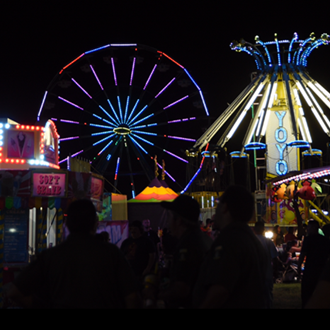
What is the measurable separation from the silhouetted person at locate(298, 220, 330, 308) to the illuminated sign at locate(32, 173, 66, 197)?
22.9ft

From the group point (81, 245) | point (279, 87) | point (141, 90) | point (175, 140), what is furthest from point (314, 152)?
point (81, 245)

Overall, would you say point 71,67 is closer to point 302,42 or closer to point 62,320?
point 302,42

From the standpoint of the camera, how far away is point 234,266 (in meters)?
2.79

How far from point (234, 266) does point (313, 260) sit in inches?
155

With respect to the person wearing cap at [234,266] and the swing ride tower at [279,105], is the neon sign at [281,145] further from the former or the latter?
the person wearing cap at [234,266]

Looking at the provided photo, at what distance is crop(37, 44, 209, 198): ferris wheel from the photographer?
1115 inches

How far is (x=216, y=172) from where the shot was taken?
19312mm

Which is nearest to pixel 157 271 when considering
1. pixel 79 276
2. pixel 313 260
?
pixel 79 276

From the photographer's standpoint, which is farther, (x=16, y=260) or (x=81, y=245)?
(x=16, y=260)

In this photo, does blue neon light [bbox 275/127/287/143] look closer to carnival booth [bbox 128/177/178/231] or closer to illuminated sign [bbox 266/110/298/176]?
illuminated sign [bbox 266/110/298/176]

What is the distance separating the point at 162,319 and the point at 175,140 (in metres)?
26.7

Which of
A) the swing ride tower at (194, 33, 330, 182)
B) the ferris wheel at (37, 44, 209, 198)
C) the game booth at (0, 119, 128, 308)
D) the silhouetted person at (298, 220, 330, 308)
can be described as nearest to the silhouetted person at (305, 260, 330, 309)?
the silhouetted person at (298, 220, 330, 308)

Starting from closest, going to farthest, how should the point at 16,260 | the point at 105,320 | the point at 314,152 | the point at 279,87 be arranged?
the point at 105,320 → the point at 16,260 → the point at 314,152 → the point at 279,87

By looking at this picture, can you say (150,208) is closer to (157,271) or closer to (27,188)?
(27,188)
